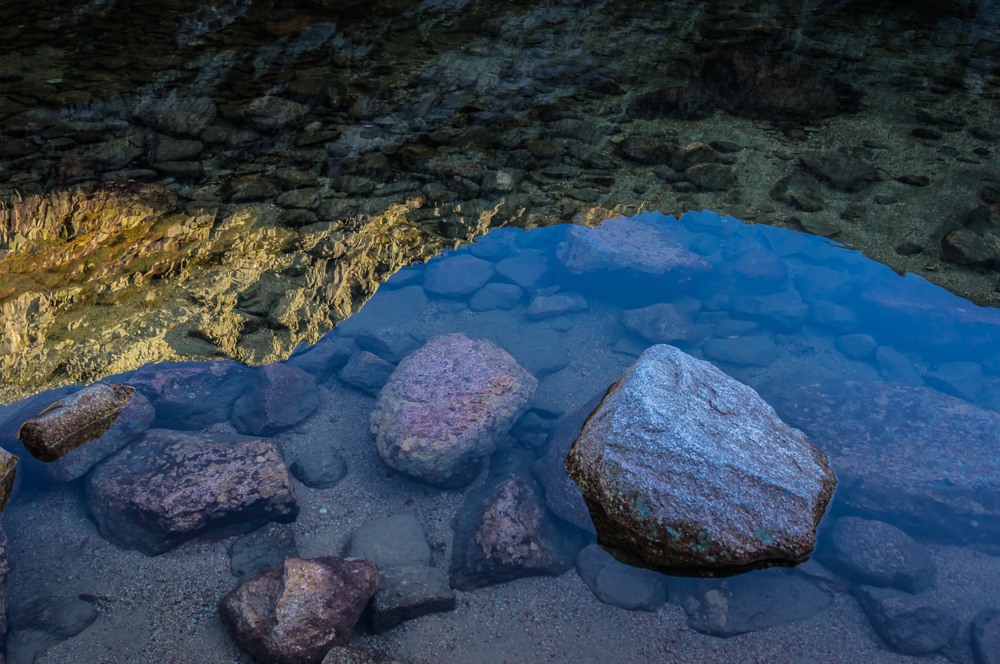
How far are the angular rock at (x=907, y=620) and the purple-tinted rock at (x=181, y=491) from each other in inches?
90.2

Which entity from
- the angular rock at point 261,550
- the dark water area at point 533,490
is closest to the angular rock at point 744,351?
the dark water area at point 533,490

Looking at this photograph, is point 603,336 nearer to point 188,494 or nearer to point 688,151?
point 688,151

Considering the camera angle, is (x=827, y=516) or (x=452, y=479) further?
(x=452, y=479)

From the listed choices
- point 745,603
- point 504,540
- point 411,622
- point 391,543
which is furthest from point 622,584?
point 391,543

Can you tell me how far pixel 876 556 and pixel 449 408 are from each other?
1.88 m

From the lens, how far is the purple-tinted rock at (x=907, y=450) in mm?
2314

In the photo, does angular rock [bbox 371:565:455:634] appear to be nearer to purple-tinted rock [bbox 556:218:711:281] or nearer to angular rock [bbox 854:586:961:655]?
angular rock [bbox 854:586:961:655]

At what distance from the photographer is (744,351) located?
3090 mm

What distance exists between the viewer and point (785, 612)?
1.96 meters

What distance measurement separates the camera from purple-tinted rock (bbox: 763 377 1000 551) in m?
2.31

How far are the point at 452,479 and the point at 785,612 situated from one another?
4.52 ft

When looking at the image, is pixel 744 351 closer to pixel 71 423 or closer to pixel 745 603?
pixel 745 603

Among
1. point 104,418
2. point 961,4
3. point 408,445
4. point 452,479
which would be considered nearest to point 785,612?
point 452,479

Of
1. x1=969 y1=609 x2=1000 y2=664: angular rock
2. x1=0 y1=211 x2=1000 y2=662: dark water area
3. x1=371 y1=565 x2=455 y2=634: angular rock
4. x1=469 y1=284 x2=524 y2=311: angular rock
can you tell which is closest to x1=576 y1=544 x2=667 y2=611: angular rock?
x1=0 y1=211 x2=1000 y2=662: dark water area
